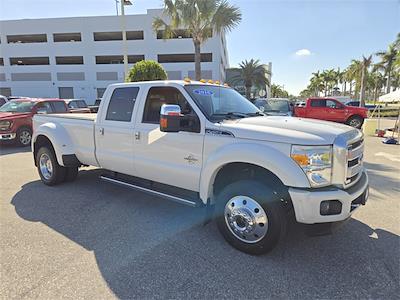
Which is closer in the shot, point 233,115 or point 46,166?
point 233,115

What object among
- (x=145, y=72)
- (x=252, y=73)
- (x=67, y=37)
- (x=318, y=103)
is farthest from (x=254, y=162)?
(x=67, y=37)

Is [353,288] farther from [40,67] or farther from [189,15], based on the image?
[40,67]

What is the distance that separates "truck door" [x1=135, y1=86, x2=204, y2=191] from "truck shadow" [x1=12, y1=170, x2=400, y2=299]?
2.23ft

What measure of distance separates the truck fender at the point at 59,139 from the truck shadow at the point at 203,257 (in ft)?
3.54

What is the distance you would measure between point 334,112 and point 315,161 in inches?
626

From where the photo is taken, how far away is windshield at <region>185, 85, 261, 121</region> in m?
3.70

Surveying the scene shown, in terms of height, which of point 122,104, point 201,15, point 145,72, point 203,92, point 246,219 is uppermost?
point 201,15

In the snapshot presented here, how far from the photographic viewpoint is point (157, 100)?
4195mm

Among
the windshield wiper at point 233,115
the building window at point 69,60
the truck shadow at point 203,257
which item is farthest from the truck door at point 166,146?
the building window at point 69,60

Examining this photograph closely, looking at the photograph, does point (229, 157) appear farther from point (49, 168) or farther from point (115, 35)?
point (115, 35)

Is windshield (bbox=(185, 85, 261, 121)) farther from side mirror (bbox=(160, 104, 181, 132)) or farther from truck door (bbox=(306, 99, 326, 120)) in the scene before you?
truck door (bbox=(306, 99, 326, 120))

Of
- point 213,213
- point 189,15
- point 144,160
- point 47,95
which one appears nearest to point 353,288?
point 213,213

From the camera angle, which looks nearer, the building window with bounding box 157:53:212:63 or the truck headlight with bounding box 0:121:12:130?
the truck headlight with bounding box 0:121:12:130

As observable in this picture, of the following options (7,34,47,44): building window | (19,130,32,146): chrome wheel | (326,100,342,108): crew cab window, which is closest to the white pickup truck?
(19,130,32,146): chrome wheel
